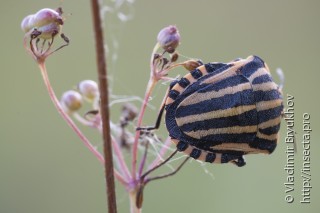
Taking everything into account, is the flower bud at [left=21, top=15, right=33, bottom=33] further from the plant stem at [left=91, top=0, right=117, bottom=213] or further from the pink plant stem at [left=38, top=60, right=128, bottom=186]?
the plant stem at [left=91, top=0, right=117, bottom=213]

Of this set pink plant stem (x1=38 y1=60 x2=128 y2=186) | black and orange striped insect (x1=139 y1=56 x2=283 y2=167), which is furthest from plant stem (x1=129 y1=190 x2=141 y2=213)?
black and orange striped insect (x1=139 y1=56 x2=283 y2=167)

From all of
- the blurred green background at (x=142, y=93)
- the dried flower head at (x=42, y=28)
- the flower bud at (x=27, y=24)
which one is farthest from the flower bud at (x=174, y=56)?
the blurred green background at (x=142, y=93)

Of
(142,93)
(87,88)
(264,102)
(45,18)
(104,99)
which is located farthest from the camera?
(142,93)

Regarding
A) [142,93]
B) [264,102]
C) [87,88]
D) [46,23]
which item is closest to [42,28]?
[46,23]

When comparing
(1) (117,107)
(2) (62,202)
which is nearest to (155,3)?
(1) (117,107)

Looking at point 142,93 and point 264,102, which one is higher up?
point 142,93

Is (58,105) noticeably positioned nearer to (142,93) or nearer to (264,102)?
(264,102)
